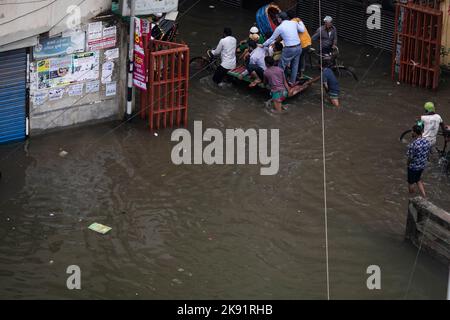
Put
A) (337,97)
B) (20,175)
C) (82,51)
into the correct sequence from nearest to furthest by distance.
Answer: (20,175), (82,51), (337,97)

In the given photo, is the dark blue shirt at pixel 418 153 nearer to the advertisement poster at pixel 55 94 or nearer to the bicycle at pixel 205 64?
the advertisement poster at pixel 55 94

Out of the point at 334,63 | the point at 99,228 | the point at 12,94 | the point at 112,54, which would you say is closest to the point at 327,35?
the point at 334,63

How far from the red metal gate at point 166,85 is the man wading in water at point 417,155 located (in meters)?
4.20

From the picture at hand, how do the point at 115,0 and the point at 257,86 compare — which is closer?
the point at 115,0

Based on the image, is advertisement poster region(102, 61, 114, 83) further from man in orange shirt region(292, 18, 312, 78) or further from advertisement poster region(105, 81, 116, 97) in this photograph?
man in orange shirt region(292, 18, 312, 78)

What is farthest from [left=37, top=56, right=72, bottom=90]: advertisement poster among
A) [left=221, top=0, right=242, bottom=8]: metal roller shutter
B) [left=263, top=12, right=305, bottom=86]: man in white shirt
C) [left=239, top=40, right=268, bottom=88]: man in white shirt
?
[left=221, top=0, right=242, bottom=8]: metal roller shutter

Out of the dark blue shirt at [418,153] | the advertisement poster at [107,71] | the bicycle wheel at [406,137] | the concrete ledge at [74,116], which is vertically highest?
the advertisement poster at [107,71]

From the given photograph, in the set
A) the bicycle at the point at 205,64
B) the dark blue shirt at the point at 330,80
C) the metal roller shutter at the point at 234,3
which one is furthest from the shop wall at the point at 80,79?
→ the metal roller shutter at the point at 234,3

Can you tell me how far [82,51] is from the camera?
16.0 meters

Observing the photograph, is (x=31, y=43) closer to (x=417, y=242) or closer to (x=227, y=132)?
(x=227, y=132)

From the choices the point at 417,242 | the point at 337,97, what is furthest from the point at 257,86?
the point at 417,242

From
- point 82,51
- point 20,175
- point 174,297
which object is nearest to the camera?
point 174,297

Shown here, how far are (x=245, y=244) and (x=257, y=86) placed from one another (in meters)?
5.61

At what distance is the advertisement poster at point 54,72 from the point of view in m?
15.7
